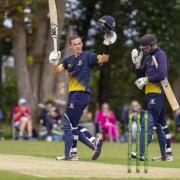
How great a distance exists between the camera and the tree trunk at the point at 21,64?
3275 centimetres

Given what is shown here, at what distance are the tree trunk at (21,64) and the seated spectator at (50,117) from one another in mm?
3139

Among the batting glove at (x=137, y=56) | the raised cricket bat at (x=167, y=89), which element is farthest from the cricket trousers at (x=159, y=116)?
the batting glove at (x=137, y=56)

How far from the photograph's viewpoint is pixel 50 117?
99.0ft

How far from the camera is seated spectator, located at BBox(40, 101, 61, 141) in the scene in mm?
29922

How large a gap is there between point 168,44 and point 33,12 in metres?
6.14

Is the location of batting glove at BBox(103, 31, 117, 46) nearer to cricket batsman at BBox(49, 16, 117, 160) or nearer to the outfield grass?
cricket batsman at BBox(49, 16, 117, 160)

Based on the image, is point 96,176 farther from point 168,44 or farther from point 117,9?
point 117,9

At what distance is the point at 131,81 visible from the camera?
4409cm

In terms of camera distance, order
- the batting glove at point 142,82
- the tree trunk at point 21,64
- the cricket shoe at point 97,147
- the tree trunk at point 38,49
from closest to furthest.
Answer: the batting glove at point 142,82
the cricket shoe at point 97,147
the tree trunk at point 21,64
the tree trunk at point 38,49

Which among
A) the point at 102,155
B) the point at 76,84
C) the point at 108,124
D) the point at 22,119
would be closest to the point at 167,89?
the point at 76,84

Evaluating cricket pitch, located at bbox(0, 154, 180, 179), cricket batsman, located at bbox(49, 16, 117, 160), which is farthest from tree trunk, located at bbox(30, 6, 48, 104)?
cricket pitch, located at bbox(0, 154, 180, 179)

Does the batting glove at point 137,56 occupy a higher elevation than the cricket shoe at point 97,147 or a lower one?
higher

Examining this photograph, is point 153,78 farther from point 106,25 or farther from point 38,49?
point 38,49

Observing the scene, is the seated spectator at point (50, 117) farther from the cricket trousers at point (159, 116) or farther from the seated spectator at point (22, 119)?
the cricket trousers at point (159, 116)
